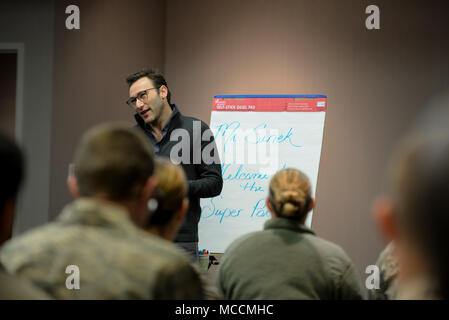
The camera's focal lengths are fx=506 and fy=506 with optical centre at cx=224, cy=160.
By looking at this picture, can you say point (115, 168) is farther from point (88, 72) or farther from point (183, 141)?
point (88, 72)

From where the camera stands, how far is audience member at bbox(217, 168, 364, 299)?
1547mm

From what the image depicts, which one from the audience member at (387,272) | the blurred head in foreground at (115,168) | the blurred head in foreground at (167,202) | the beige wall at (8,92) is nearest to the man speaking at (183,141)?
the audience member at (387,272)

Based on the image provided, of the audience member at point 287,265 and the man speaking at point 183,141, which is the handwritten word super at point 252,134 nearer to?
the man speaking at point 183,141

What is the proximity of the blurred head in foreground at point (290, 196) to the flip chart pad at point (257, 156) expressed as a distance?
5.78 ft

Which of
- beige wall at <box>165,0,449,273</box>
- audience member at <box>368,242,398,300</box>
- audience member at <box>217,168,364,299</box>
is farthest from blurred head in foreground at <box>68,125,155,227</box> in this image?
beige wall at <box>165,0,449,273</box>

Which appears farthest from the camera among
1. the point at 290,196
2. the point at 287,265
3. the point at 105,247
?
the point at 290,196

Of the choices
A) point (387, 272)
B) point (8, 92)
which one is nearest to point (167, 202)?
point (387, 272)

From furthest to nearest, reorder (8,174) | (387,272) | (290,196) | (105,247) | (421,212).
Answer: (387,272)
(290,196)
(105,247)
(8,174)
(421,212)

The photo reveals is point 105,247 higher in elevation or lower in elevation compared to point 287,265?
higher

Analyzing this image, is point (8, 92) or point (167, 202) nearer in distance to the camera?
point (167, 202)

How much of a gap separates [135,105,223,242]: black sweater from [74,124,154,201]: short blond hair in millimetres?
1580

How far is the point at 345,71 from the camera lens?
152 inches

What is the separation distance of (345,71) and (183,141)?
1.64 meters

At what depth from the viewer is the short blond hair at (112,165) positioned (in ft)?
3.37
